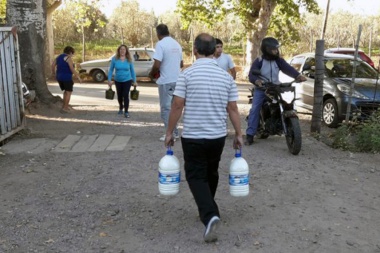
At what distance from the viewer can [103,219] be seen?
14.1ft

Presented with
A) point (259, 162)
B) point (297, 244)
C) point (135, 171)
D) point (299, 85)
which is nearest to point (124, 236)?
point (297, 244)

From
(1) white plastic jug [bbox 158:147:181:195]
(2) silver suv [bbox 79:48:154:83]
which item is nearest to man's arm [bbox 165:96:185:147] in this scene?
(1) white plastic jug [bbox 158:147:181:195]

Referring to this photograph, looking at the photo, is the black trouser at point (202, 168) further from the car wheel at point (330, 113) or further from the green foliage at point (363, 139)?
the car wheel at point (330, 113)

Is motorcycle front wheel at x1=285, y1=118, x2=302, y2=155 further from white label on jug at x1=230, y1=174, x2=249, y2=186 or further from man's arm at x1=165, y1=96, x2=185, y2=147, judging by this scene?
man's arm at x1=165, y1=96, x2=185, y2=147

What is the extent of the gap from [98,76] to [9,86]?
47.4ft

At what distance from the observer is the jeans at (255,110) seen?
7.04 meters

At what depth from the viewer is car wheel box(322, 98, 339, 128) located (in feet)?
32.6

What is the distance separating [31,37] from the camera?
9.82 meters

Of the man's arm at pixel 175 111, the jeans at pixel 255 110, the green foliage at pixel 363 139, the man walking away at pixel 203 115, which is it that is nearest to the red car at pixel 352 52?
the green foliage at pixel 363 139

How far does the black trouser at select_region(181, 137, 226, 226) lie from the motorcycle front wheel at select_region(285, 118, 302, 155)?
2848mm

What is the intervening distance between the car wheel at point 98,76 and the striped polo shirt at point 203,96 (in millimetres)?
18447

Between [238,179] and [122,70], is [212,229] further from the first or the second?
[122,70]

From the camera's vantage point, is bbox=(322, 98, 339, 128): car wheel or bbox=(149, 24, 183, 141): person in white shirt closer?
bbox=(149, 24, 183, 141): person in white shirt

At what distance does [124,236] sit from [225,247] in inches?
35.7
